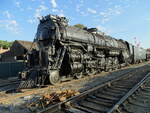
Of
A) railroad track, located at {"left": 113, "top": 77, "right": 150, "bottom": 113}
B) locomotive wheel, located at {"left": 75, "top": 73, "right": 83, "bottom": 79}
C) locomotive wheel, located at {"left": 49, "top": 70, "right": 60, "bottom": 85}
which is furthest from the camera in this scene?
locomotive wheel, located at {"left": 75, "top": 73, "right": 83, "bottom": 79}

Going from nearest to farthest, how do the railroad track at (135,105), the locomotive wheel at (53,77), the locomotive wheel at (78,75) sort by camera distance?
the railroad track at (135,105)
the locomotive wheel at (53,77)
the locomotive wheel at (78,75)

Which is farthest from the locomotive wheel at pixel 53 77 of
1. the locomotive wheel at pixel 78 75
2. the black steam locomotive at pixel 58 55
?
the locomotive wheel at pixel 78 75

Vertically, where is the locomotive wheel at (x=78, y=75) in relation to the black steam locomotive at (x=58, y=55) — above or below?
below

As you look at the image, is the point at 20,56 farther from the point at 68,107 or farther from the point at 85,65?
the point at 68,107

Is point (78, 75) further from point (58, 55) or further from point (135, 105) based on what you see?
point (135, 105)

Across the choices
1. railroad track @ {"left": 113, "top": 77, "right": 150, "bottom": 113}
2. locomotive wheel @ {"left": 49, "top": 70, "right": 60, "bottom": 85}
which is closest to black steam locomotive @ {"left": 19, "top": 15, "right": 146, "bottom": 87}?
locomotive wheel @ {"left": 49, "top": 70, "right": 60, "bottom": 85}

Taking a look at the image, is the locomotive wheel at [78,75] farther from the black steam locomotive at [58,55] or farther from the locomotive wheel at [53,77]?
the locomotive wheel at [53,77]

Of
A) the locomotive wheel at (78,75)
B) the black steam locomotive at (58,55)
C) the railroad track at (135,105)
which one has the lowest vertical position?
the railroad track at (135,105)

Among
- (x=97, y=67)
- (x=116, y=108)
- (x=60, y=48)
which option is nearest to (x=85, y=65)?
(x=97, y=67)

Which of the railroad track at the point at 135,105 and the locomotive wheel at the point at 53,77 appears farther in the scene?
the locomotive wheel at the point at 53,77

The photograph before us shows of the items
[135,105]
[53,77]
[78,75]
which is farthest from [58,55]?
[135,105]

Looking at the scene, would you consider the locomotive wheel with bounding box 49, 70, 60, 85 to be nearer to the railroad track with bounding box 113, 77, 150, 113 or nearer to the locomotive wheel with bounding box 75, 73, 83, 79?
the locomotive wheel with bounding box 75, 73, 83, 79

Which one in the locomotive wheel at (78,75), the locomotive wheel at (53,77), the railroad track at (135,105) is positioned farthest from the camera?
the locomotive wheel at (78,75)

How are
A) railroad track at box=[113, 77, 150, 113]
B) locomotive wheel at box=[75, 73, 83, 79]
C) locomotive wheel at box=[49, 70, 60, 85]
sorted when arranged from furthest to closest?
locomotive wheel at box=[75, 73, 83, 79], locomotive wheel at box=[49, 70, 60, 85], railroad track at box=[113, 77, 150, 113]
